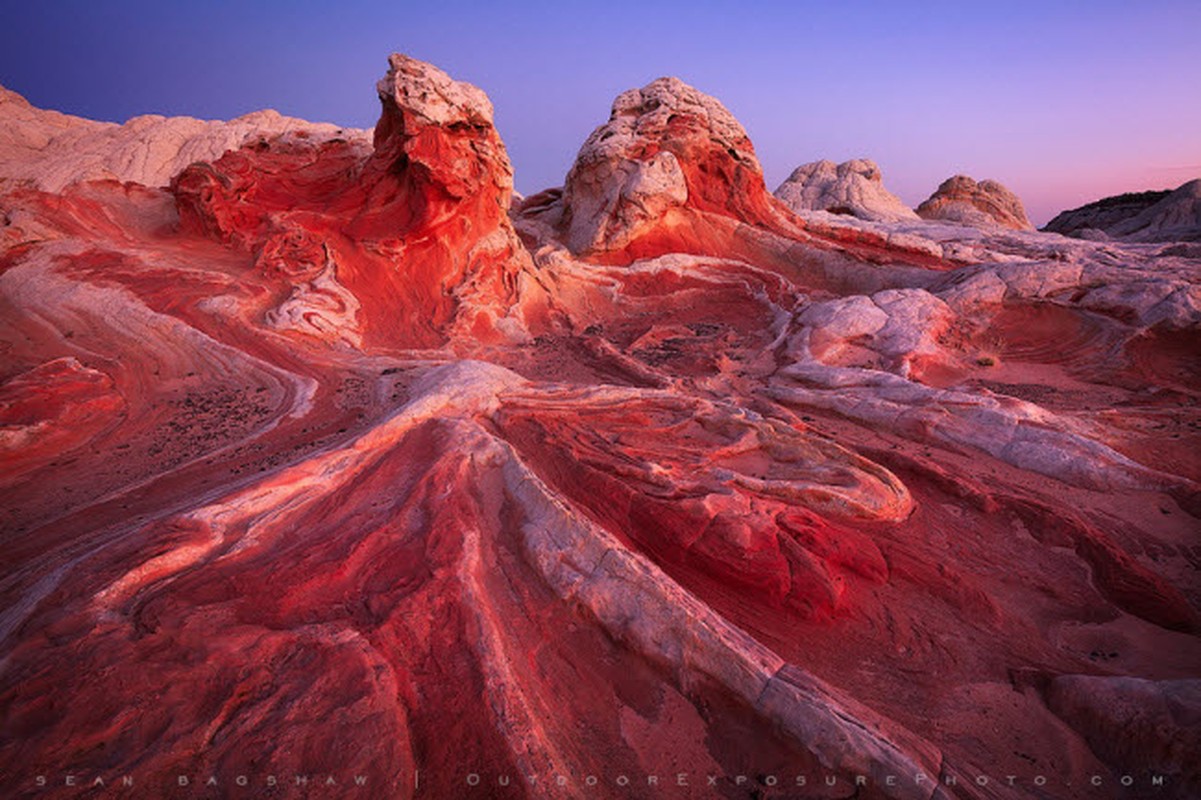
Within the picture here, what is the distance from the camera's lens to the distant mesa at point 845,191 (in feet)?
85.7

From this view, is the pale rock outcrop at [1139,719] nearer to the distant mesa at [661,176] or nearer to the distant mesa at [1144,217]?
the distant mesa at [661,176]

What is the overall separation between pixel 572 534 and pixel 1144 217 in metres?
41.9

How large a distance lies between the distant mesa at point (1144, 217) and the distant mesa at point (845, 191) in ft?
36.2

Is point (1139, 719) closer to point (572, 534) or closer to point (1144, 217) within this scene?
point (572, 534)

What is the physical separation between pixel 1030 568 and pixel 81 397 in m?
11.4

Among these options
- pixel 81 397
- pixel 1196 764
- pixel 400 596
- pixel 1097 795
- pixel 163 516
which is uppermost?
pixel 81 397

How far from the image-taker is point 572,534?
4258mm

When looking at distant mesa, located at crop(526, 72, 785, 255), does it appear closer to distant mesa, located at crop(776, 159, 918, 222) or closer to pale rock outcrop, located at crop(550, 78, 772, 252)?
pale rock outcrop, located at crop(550, 78, 772, 252)

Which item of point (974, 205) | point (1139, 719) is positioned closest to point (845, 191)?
point (974, 205)

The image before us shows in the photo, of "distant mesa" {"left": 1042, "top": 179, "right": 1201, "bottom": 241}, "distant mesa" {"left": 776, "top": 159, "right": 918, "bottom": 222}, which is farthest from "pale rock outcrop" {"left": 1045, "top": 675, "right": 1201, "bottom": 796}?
"distant mesa" {"left": 1042, "top": 179, "right": 1201, "bottom": 241}

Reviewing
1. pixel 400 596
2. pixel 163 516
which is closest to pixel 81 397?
pixel 163 516

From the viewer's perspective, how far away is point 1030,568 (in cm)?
495

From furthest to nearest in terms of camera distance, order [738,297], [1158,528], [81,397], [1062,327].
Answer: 1. [738,297]
2. [1062,327]
3. [81,397]
4. [1158,528]

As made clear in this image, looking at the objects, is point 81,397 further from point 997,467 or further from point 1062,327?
point 1062,327
